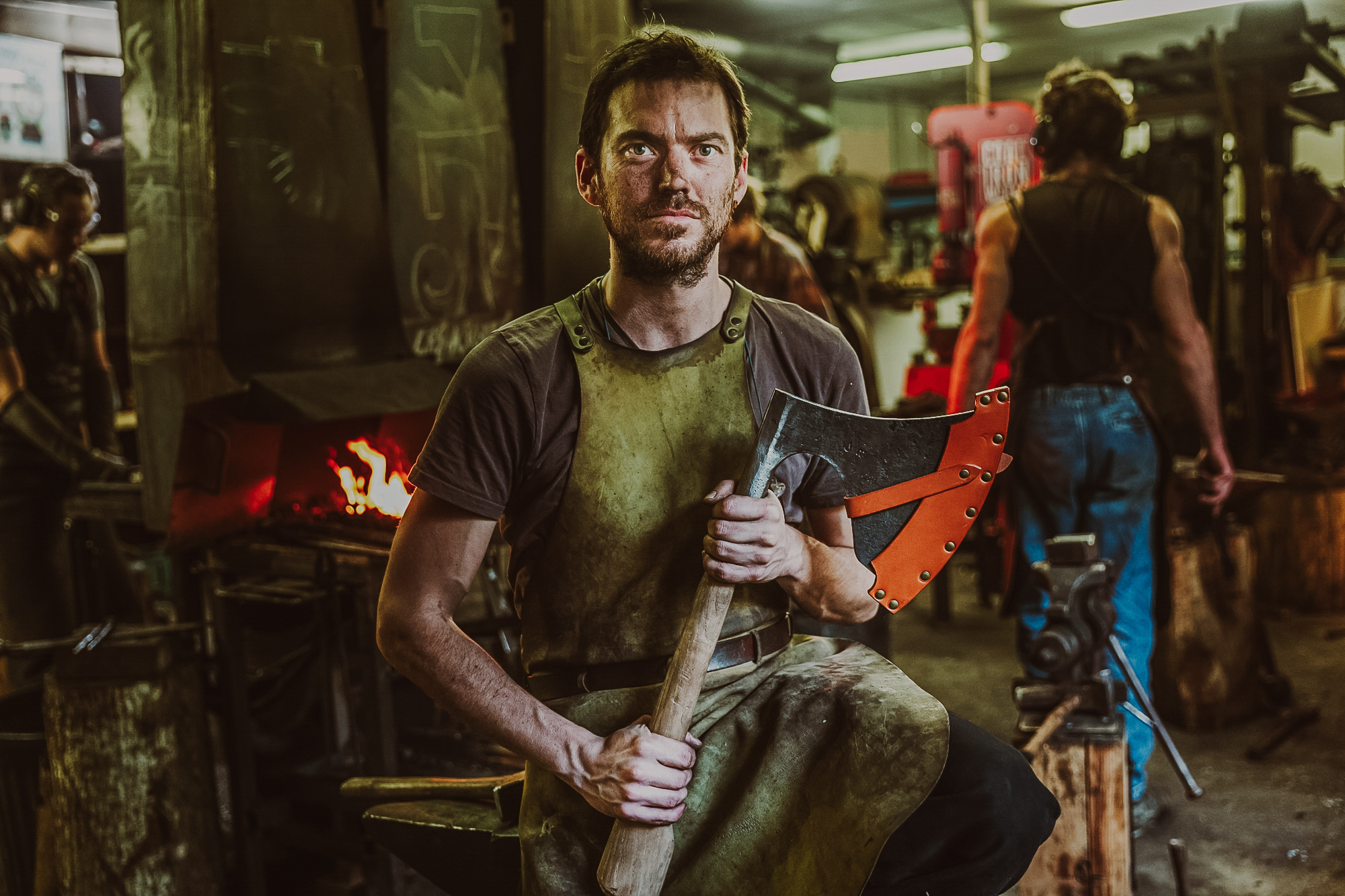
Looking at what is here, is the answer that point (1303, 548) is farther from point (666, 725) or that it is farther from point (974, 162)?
point (666, 725)

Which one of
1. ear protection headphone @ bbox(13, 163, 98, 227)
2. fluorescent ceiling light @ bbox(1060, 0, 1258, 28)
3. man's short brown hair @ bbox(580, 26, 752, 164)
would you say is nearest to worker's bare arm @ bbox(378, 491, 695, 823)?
man's short brown hair @ bbox(580, 26, 752, 164)

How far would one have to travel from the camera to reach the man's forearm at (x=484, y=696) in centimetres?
160

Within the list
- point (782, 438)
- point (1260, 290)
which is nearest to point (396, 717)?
point (782, 438)

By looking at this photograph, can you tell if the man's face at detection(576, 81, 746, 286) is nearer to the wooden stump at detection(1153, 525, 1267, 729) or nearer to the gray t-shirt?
the gray t-shirt

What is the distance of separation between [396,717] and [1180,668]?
2.94 m

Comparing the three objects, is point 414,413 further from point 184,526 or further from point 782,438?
point 782,438

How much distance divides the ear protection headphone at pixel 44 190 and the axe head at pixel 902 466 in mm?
4102

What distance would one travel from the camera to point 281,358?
3.57 meters

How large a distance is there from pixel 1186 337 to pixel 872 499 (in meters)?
2.37

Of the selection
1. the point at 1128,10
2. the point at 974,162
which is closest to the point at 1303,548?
the point at 974,162

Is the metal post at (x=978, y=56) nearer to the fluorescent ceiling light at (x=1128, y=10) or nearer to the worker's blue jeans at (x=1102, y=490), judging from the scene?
the fluorescent ceiling light at (x=1128, y=10)

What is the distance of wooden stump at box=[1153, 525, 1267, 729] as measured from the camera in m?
4.33

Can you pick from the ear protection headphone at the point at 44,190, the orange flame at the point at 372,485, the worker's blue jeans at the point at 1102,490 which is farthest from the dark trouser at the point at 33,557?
the worker's blue jeans at the point at 1102,490

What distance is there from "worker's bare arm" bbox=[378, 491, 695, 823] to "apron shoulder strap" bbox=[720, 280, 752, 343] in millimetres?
458
